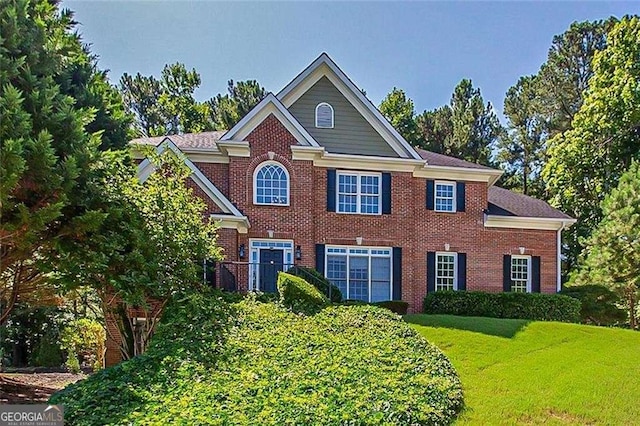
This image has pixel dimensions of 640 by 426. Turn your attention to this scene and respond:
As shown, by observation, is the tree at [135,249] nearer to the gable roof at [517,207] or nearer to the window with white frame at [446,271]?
the window with white frame at [446,271]

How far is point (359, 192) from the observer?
17906 millimetres

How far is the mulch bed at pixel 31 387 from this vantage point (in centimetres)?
1024

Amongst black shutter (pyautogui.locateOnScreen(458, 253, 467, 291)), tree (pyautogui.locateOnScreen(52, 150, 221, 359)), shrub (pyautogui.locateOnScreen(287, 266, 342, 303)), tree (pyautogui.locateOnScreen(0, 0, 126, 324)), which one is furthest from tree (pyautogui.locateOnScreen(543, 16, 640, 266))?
tree (pyautogui.locateOnScreen(0, 0, 126, 324))

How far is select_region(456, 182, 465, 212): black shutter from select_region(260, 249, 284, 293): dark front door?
6.51 meters

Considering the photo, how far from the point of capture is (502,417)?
8391mm

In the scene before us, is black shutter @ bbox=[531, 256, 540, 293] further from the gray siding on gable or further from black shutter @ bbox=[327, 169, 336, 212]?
black shutter @ bbox=[327, 169, 336, 212]

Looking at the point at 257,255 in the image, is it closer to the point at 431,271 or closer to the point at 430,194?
the point at 431,271

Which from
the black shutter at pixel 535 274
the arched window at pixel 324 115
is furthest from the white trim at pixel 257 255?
the black shutter at pixel 535 274

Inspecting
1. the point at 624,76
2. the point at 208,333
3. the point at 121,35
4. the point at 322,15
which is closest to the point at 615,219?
the point at 624,76

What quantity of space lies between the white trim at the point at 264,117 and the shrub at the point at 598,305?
35.2 ft

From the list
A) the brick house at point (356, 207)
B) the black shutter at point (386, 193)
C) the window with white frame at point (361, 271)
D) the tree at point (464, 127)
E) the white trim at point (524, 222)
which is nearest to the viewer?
the brick house at point (356, 207)

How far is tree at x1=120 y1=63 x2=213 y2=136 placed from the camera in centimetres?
3481

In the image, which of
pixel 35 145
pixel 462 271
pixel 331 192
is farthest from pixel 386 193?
pixel 35 145

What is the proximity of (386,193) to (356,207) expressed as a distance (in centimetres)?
113
